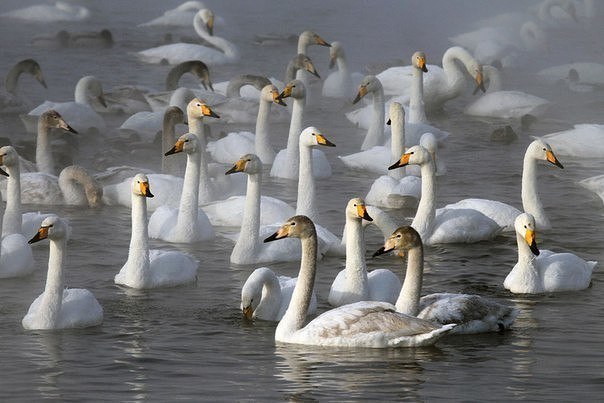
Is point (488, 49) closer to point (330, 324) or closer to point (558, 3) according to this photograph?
point (558, 3)

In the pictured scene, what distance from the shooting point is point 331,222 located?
17781 mm

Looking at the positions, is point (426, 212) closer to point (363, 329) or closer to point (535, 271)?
point (535, 271)

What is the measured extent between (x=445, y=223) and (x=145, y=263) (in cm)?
368

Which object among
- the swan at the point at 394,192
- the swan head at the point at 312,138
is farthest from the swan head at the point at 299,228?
the swan at the point at 394,192

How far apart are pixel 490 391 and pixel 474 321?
1.56 metres

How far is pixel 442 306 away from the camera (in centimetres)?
1290

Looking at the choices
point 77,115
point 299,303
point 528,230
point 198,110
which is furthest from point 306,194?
point 77,115

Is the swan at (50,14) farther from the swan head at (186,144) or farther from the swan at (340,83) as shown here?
A: the swan head at (186,144)

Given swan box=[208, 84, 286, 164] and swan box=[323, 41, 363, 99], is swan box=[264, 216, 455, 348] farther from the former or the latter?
swan box=[323, 41, 363, 99]

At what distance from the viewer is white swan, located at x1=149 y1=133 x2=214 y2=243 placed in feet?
53.5

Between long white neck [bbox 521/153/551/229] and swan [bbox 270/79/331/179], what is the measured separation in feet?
11.7

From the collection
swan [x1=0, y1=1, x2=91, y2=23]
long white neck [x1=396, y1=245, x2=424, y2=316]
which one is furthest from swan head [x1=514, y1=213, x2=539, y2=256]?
swan [x1=0, y1=1, x2=91, y2=23]

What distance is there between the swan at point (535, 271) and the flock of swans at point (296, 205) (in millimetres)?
13

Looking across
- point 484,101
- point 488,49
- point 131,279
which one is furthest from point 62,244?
point 488,49
